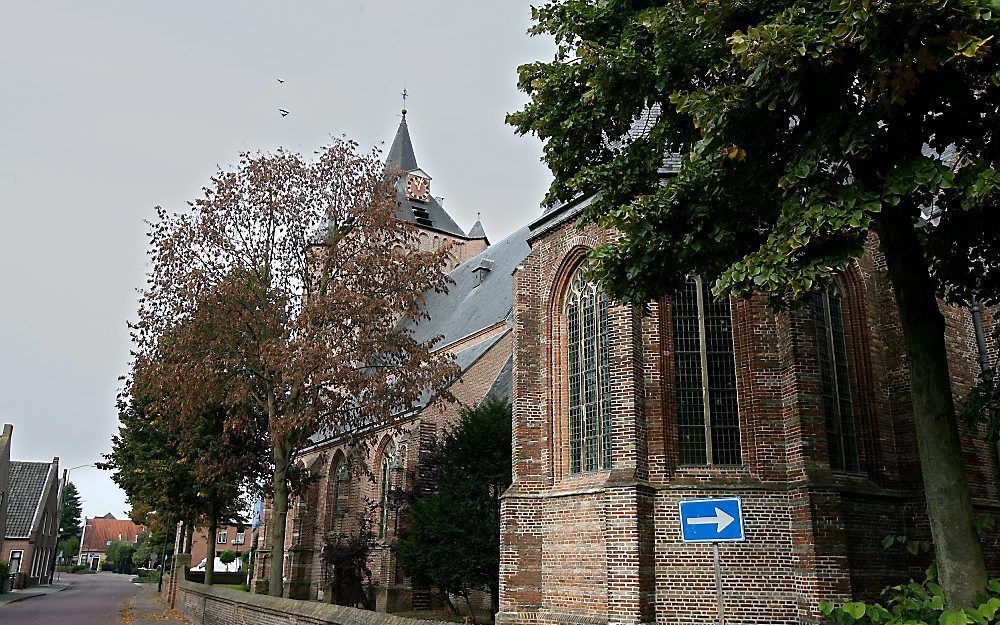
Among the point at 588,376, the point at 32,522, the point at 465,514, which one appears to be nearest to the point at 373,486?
the point at 465,514

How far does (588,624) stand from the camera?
12461mm

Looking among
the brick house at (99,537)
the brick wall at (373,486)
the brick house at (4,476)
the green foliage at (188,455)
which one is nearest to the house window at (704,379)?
the brick wall at (373,486)

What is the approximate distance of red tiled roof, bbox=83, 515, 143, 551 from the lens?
11575cm

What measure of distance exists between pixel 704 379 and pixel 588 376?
228 centimetres

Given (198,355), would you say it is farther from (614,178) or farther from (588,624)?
(614,178)

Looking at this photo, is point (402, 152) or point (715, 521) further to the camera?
A: point (402, 152)

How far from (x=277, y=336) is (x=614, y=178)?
11407mm

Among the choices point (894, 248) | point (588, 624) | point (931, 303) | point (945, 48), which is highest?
point (945, 48)

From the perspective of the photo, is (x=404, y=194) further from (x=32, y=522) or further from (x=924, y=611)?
(x=924, y=611)

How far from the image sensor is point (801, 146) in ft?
26.0

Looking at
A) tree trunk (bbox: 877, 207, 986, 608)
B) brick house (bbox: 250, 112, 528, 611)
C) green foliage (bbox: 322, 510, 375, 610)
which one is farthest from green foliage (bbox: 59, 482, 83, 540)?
tree trunk (bbox: 877, 207, 986, 608)

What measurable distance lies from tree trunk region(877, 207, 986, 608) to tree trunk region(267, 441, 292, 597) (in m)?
14.8

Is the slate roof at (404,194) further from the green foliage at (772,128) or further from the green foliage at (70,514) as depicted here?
the green foliage at (70,514)

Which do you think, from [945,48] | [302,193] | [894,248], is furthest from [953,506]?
[302,193]
